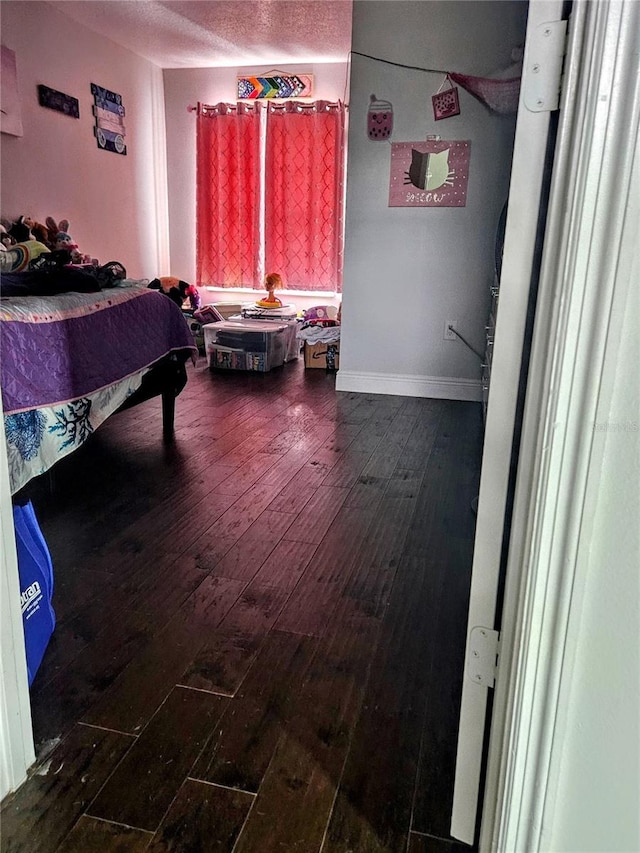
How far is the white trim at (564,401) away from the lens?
2.14 feet

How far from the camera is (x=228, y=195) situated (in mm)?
5965

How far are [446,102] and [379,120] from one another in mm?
395

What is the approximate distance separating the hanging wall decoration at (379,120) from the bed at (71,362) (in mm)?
1736

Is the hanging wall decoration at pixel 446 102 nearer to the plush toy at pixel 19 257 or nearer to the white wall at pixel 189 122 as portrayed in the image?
the white wall at pixel 189 122

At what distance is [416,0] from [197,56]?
2661 mm

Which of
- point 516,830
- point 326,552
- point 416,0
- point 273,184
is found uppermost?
point 416,0

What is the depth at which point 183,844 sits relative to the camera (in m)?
0.99

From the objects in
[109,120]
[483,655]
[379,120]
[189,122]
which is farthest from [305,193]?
[483,655]

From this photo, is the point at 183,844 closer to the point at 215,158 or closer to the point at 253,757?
the point at 253,757

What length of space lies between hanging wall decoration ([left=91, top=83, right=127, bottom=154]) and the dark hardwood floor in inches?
137

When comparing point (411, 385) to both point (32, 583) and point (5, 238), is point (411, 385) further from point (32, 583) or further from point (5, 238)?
point (32, 583)

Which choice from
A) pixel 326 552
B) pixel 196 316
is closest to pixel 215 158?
pixel 196 316

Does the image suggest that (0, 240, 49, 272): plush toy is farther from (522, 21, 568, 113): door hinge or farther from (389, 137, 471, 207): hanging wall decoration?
(522, 21, 568, 113): door hinge

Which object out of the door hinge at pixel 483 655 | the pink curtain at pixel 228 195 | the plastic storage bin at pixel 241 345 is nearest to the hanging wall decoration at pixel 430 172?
the plastic storage bin at pixel 241 345
